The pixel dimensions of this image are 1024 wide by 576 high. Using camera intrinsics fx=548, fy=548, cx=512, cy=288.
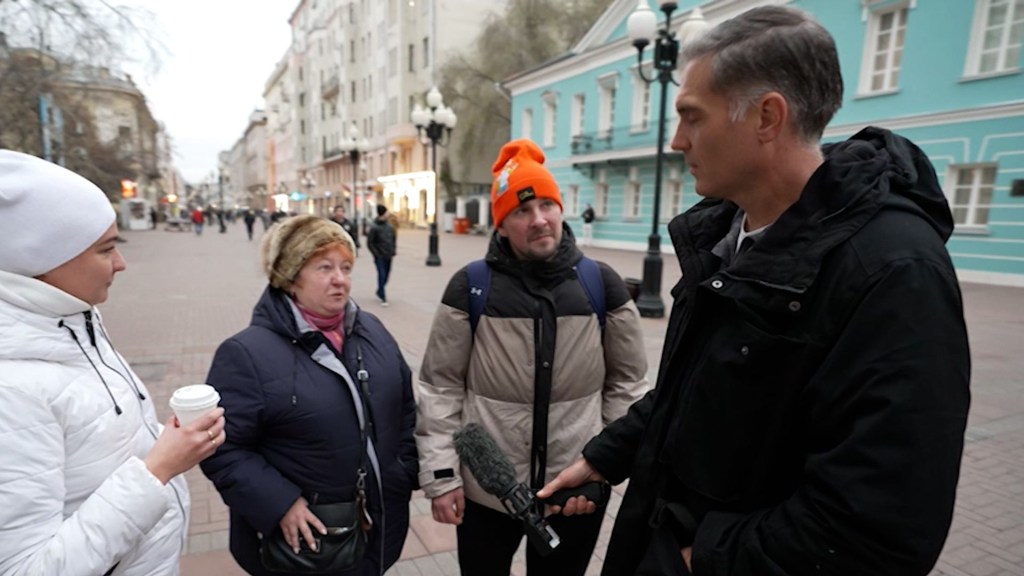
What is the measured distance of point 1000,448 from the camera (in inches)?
172

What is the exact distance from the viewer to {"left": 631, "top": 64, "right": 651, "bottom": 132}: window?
21375 mm

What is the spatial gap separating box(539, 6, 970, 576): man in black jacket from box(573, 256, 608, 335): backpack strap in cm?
78

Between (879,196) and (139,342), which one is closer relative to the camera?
(879,196)

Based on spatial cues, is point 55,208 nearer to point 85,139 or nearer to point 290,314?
point 290,314

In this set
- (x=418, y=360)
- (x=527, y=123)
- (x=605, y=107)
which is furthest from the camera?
(x=527, y=123)

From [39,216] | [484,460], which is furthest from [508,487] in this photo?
[39,216]

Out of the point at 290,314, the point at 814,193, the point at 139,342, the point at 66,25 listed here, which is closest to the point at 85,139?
the point at 66,25

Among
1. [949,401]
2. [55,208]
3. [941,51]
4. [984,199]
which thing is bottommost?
[949,401]

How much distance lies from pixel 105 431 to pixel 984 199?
1696cm

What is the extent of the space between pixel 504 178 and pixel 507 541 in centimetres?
139

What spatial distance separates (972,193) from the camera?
42.8ft

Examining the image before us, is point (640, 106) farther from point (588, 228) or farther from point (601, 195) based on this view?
point (588, 228)

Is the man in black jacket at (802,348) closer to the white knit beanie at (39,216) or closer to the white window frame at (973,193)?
the white knit beanie at (39,216)

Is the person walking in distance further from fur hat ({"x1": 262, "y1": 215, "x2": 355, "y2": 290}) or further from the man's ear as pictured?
the man's ear
